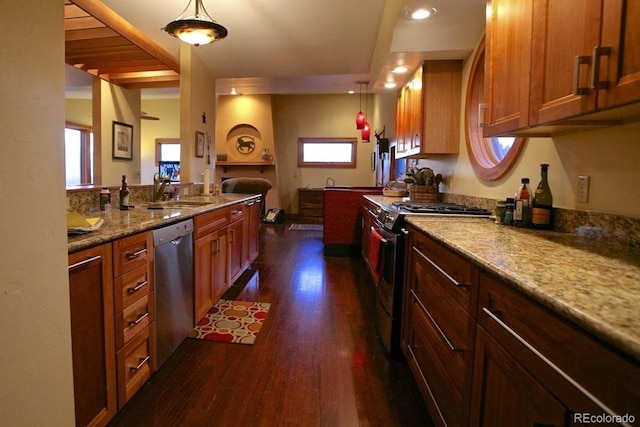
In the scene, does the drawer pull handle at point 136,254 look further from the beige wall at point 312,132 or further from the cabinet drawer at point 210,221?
the beige wall at point 312,132

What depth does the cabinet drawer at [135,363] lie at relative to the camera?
4.80ft

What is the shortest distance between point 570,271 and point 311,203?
7688mm

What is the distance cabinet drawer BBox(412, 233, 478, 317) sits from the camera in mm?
1081

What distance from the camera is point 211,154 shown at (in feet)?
15.3

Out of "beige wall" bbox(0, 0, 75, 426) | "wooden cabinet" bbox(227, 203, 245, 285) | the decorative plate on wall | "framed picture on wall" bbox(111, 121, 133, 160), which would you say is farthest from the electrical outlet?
the decorative plate on wall

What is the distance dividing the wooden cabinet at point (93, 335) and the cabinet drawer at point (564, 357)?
135 centimetres

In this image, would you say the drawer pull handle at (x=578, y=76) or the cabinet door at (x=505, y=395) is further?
the drawer pull handle at (x=578, y=76)

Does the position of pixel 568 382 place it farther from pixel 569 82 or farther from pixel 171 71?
pixel 171 71

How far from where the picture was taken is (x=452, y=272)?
49.3 inches

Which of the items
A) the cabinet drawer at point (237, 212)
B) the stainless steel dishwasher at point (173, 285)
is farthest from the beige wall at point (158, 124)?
the stainless steel dishwasher at point (173, 285)

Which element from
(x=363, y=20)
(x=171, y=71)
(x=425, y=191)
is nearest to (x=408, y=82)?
(x=363, y=20)

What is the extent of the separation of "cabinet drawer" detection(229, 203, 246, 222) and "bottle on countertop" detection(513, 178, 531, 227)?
228 centimetres
